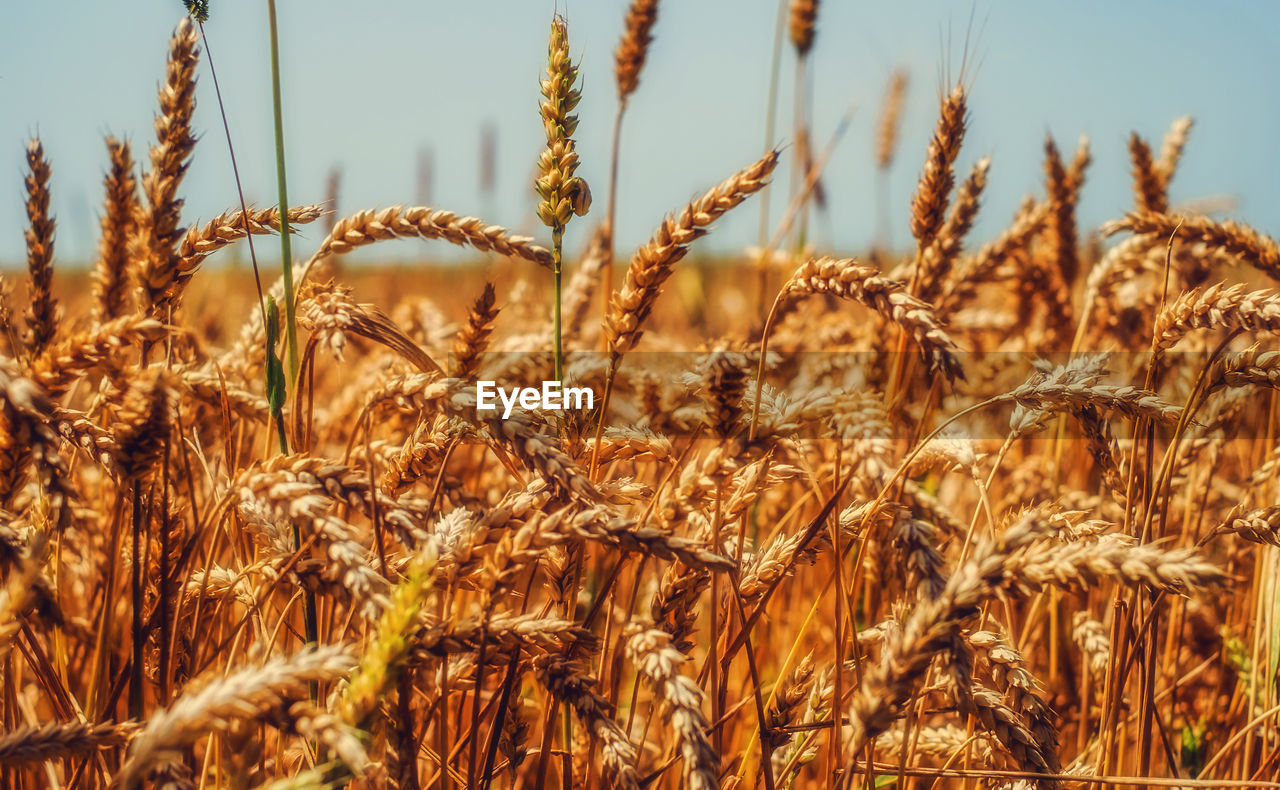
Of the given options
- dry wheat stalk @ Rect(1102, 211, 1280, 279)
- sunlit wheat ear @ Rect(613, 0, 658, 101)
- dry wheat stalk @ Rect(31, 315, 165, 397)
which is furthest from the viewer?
sunlit wheat ear @ Rect(613, 0, 658, 101)

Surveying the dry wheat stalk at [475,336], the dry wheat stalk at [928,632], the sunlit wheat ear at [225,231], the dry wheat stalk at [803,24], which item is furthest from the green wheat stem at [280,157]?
the dry wheat stalk at [803,24]

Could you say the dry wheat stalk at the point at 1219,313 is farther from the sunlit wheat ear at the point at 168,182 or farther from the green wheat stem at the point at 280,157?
the sunlit wheat ear at the point at 168,182

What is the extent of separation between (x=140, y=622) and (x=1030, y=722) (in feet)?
4.20

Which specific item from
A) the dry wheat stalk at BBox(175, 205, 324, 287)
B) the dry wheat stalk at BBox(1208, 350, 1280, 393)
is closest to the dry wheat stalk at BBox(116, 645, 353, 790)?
the dry wheat stalk at BBox(175, 205, 324, 287)

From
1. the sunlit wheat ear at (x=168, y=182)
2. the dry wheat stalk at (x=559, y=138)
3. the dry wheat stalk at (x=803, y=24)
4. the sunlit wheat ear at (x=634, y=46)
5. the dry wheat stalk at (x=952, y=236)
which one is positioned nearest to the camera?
the sunlit wheat ear at (x=168, y=182)

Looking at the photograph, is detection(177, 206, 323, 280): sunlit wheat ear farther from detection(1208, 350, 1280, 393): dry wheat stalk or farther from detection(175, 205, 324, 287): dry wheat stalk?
detection(1208, 350, 1280, 393): dry wheat stalk

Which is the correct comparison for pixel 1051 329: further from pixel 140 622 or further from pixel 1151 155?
pixel 140 622

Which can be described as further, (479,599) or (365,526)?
(365,526)

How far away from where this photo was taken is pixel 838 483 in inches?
46.4

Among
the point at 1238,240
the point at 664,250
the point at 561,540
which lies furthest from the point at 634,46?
the point at 561,540

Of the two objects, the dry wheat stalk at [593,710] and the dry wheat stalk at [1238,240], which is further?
the dry wheat stalk at [1238,240]

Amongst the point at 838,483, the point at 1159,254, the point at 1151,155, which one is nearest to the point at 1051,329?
the point at 1159,254

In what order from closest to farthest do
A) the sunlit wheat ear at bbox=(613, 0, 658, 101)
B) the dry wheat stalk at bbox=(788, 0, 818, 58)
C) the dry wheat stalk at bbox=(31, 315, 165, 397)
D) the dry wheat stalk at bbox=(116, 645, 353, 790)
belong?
1. the dry wheat stalk at bbox=(116, 645, 353, 790)
2. the dry wheat stalk at bbox=(31, 315, 165, 397)
3. the sunlit wheat ear at bbox=(613, 0, 658, 101)
4. the dry wheat stalk at bbox=(788, 0, 818, 58)

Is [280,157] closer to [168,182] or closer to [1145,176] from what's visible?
[168,182]
